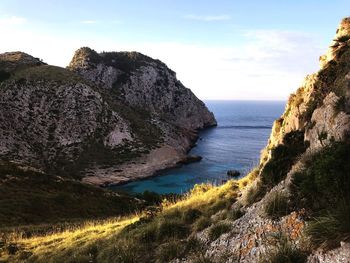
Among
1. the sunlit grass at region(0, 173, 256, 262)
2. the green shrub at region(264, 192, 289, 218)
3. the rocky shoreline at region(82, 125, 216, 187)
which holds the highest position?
the green shrub at region(264, 192, 289, 218)

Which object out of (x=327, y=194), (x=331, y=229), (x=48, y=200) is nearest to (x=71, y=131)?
(x=48, y=200)

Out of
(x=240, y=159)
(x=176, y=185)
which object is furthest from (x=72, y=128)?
(x=240, y=159)

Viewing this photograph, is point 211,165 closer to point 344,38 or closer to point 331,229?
point 344,38

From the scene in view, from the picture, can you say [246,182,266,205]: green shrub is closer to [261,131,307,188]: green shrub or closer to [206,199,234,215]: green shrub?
[261,131,307,188]: green shrub

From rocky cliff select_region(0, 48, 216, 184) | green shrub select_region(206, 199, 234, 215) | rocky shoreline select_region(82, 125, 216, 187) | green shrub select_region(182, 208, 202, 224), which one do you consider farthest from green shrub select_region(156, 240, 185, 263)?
rocky cliff select_region(0, 48, 216, 184)

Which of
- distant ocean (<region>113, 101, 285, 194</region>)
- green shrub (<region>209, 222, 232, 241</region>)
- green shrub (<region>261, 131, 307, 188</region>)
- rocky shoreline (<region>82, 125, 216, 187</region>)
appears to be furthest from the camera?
rocky shoreline (<region>82, 125, 216, 187</region>)

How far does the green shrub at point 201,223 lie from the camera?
46.3 ft

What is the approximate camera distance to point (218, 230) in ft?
42.1

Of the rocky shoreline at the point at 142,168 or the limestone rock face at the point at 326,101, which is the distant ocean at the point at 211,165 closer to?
the rocky shoreline at the point at 142,168

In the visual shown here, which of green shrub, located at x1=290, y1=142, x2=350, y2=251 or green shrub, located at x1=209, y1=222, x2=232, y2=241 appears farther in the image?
green shrub, located at x1=209, y1=222, x2=232, y2=241

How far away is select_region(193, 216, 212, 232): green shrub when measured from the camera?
1412cm

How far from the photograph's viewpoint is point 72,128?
392ft

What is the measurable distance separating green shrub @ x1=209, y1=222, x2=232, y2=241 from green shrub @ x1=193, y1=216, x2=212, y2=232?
1.08 m

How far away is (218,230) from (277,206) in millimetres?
2426
